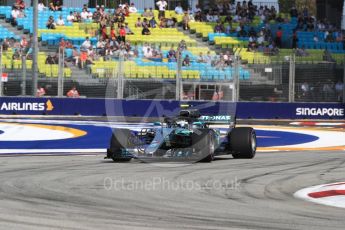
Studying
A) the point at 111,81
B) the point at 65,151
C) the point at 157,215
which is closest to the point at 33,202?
the point at 157,215

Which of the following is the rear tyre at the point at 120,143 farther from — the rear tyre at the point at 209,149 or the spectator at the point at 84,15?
the spectator at the point at 84,15

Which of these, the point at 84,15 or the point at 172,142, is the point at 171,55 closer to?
the point at 84,15

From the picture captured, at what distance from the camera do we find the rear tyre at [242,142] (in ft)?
48.4

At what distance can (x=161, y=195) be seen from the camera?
9.26m

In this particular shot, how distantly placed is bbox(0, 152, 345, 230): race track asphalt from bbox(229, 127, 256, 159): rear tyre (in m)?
0.45

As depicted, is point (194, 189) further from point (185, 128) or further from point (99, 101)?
point (99, 101)

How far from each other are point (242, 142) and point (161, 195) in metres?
5.86

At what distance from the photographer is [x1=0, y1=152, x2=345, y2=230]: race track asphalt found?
24.1 feet

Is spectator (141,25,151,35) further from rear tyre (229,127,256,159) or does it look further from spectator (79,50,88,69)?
rear tyre (229,127,256,159)

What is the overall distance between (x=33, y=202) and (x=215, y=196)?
2121 mm

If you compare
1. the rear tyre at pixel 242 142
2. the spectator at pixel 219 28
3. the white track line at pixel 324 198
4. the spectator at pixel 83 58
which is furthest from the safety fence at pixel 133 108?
the white track line at pixel 324 198

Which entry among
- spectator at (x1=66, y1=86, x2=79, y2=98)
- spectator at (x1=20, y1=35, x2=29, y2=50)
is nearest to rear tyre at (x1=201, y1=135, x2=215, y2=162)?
spectator at (x1=66, y1=86, x2=79, y2=98)

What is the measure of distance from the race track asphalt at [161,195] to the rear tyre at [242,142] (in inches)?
17.8

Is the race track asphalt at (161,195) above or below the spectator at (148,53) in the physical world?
below
